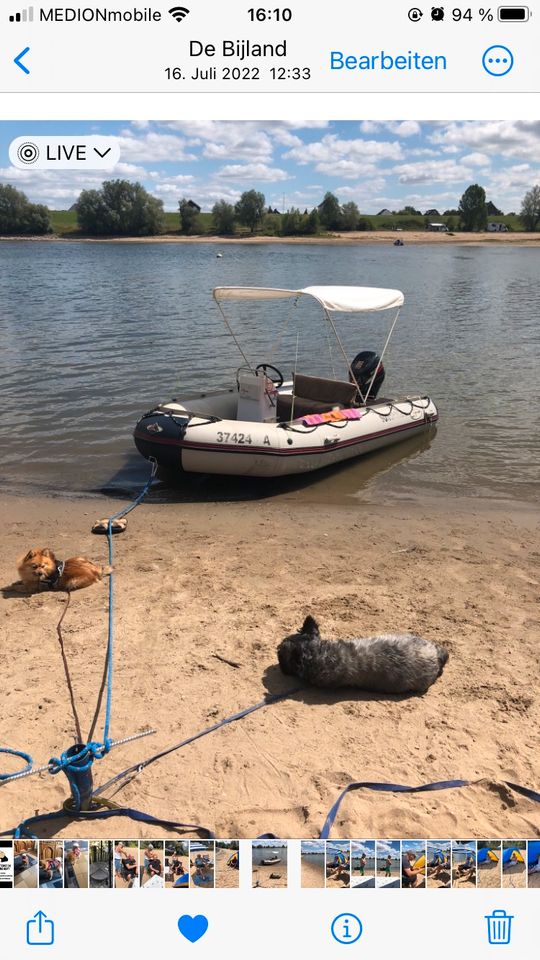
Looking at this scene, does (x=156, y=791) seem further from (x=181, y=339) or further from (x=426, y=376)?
(x=181, y=339)

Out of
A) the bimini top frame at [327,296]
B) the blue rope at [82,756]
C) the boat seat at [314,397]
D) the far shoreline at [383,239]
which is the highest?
the far shoreline at [383,239]

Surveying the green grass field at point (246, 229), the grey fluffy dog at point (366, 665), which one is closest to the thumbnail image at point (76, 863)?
the grey fluffy dog at point (366, 665)

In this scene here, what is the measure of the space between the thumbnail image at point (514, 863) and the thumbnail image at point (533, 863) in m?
0.02

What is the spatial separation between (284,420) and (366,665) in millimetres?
6269

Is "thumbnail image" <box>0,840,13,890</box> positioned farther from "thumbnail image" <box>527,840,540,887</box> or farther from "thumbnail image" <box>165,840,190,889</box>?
"thumbnail image" <box>527,840,540,887</box>

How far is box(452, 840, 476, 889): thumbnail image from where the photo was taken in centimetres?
251

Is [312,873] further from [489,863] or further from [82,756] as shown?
[82,756]

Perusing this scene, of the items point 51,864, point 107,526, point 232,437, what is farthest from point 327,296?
point 51,864

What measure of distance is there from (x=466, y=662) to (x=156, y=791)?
2393 millimetres

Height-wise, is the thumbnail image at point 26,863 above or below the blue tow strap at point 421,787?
above

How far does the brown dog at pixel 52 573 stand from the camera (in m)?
5.69
